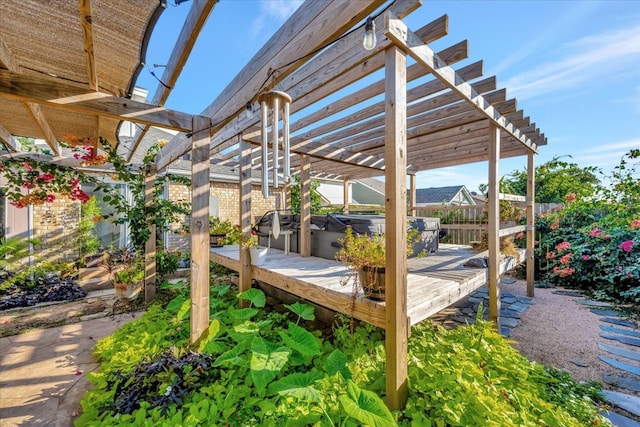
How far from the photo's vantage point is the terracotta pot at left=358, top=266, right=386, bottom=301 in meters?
2.12

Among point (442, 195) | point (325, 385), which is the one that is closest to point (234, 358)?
point (325, 385)

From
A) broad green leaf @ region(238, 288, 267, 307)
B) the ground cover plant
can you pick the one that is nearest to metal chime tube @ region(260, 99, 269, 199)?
the ground cover plant

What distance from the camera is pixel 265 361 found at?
2.24 m

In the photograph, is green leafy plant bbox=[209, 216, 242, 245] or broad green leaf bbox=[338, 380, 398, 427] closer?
broad green leaf bbox=[338, 380, 398, 427]

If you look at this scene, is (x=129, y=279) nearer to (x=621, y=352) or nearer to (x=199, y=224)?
(x=199, y=224)

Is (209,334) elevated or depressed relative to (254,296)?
depressed

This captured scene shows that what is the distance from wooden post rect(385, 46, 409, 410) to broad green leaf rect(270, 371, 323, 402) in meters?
0.54

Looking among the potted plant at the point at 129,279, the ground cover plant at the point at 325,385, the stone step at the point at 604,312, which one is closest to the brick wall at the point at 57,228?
the potted plant at the point at 129,279

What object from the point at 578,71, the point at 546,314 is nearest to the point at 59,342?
the point at 546,314

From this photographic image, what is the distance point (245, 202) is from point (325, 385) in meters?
2.45

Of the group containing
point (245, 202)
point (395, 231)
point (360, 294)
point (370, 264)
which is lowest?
point (360, 294)

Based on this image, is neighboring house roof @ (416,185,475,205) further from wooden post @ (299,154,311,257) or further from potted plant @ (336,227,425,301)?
potted plant @ (336,227,425,301)

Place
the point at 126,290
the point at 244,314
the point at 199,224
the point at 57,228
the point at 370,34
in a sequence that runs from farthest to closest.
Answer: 1. the point at 57,228
2. the point at 126,290
3. the point at 244,314
4. the point at 199,224
5. the point at 370,34

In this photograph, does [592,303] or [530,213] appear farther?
[530,213]
